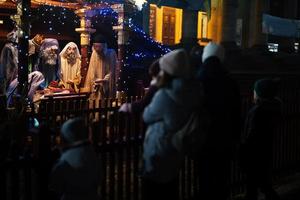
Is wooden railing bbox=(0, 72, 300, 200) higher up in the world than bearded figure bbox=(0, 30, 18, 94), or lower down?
lower down

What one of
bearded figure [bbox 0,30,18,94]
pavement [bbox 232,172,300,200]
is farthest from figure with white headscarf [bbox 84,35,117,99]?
pavement [bbox 232,172,300,200]

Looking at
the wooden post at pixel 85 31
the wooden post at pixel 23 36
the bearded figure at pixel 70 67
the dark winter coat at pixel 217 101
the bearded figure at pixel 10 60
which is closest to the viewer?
the dark winter coat at pixel 217 101

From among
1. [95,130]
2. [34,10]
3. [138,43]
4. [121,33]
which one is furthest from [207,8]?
[95,130]

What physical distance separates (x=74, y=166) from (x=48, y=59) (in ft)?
26.3

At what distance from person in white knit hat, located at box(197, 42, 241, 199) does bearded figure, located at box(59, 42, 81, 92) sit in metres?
7.56

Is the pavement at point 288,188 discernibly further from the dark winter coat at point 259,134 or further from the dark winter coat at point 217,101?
the dark winter coat at point 217,101

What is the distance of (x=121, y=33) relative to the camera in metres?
11.8

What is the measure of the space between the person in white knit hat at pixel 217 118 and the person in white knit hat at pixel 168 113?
1.57 feet

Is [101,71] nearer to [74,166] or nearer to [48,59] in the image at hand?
[48,59]

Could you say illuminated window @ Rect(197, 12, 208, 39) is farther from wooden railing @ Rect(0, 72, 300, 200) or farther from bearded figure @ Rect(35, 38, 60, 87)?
wooden railing @ Rect(0, 72, 300, 200)

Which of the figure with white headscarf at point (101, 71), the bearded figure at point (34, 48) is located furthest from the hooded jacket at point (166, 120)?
the bearded figure at point (34, 48)

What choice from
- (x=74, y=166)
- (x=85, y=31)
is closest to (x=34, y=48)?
(x=85, y=31)

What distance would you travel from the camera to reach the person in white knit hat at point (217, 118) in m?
4.64

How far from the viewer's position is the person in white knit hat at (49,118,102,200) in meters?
3.94
